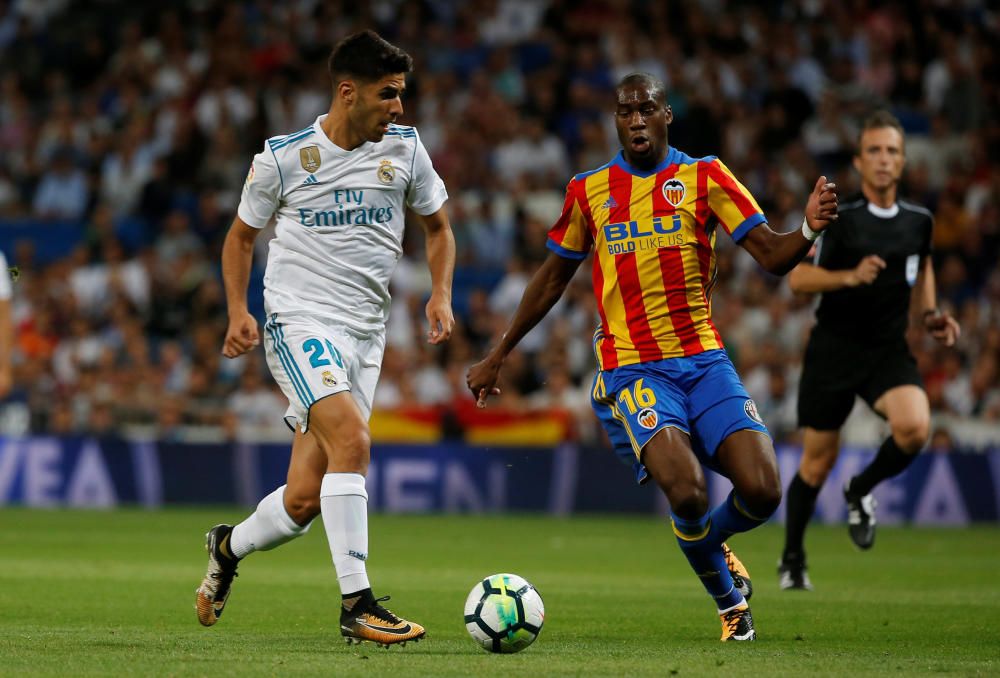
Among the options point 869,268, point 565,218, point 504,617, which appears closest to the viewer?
point 504,617

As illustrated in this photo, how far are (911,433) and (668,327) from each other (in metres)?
3.03

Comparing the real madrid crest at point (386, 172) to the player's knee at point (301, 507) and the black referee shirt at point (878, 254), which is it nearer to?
the player's knee at point (301, 507)

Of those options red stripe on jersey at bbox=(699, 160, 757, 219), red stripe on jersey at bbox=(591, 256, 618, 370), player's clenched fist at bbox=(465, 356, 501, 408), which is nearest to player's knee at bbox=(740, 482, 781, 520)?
red stripe on jersey at bbox=(591, 256, 618, 370)

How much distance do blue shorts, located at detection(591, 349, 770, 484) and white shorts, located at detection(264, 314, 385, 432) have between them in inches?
44.6

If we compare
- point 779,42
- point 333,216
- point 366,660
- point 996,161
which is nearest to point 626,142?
point 333,216

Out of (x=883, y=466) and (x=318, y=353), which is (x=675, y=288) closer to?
(x=318, y=353)

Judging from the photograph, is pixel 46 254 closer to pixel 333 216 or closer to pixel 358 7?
pixel 358 7

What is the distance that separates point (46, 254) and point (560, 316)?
7.76 m

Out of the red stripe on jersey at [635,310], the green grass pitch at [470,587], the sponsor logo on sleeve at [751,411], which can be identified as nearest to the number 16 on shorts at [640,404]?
the red stripe on jersey at [635,310]

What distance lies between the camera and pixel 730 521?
7.29 m

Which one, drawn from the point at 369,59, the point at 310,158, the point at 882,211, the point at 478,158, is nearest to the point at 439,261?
the point at 310,158

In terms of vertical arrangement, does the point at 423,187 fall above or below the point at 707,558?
above

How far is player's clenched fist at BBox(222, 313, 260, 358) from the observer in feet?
22.9

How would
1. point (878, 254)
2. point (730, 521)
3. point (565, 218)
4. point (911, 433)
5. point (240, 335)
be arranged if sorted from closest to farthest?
1. point (240, 335)
2. point (730, 521)
3. point (565, 218)
4. point (911, 433)
5. point (878, 254)
